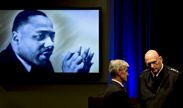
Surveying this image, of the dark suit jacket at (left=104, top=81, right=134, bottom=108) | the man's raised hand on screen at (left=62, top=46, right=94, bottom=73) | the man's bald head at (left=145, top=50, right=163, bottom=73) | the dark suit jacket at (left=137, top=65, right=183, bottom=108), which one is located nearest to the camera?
the dark suit jacket at (left=104, top=81, right=134, bottom=108)

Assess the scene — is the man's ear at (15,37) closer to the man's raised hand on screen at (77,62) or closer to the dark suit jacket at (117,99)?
the man's raised hand on screen at (77,62)

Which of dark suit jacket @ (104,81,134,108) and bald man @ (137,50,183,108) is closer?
dark suit jacket @ (104,81,134,108)

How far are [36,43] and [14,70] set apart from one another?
602 millimetres

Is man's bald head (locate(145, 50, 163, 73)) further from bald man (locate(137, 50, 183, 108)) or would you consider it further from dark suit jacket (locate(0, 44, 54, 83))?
dark suit jacket (locate(0, 44, 54, 83))

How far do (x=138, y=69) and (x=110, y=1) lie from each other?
1.31 m

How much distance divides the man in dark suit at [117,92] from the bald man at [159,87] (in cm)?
49

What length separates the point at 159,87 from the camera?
253 cm

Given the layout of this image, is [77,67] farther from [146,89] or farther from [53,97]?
[146,89]

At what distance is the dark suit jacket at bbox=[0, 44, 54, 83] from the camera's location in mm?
3830

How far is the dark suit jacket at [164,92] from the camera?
247 cm

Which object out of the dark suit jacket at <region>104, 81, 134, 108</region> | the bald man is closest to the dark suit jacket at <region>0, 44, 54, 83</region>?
the bald man

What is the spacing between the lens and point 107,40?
391 centimetres

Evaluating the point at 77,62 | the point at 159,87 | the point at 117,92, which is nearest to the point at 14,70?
the point at 77,62

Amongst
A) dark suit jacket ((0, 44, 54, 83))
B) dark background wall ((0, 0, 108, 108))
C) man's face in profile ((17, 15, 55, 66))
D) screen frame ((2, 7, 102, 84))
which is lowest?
dark background wall ((0, 0, 108, 108))
